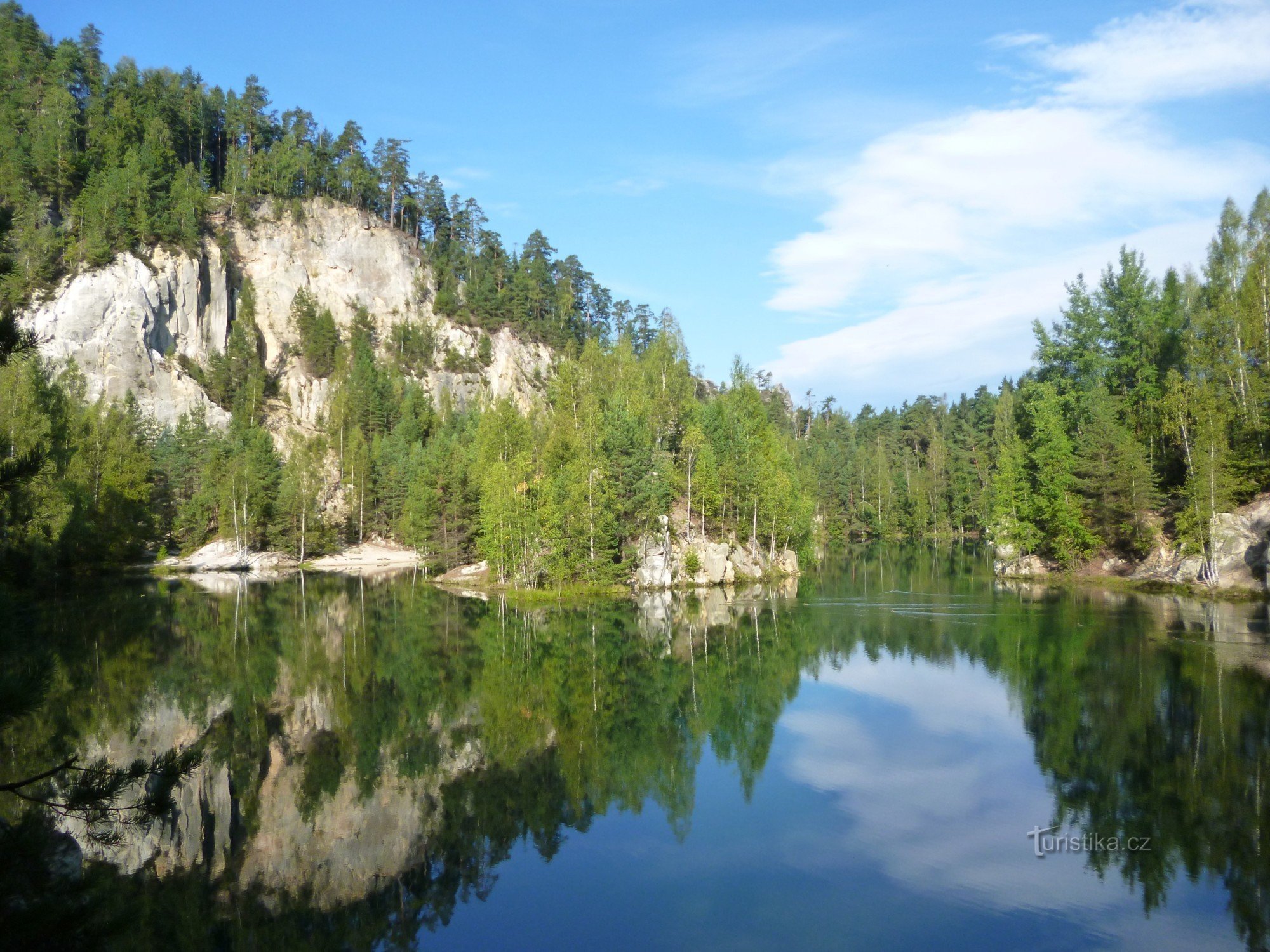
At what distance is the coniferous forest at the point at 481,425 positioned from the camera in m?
49.1

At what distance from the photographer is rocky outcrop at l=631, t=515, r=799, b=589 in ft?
175

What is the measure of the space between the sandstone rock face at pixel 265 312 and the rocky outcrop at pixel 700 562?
40.1 m

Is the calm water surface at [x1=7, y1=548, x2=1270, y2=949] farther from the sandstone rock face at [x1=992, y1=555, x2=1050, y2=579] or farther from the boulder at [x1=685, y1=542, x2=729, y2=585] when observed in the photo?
the sandstone rock face at [x1=992, y1=555, x2=1050, y2=579]

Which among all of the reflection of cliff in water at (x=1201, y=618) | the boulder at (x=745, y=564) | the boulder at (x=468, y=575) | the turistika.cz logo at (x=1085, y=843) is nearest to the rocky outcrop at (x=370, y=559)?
the boulder at (x=468, y=575)

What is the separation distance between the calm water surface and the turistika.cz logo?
196mm

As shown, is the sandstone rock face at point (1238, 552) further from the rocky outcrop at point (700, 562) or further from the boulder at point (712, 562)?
the boulder at point (712, 562)

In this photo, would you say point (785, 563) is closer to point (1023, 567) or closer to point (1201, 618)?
point (1023, 567)

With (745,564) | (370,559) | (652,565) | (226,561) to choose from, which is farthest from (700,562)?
(226,561)

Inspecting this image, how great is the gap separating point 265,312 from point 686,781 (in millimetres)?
94321

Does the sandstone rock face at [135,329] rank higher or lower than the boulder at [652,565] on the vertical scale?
higher

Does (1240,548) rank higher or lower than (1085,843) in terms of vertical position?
higher

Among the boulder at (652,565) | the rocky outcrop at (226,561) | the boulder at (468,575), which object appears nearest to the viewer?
the boulder at (652,565)

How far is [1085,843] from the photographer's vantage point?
15336mm

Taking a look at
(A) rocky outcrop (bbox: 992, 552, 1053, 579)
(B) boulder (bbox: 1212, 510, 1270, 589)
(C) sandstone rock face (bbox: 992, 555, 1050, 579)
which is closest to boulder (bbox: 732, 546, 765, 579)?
(A) rocky outcrop (bbox: 992, 552, 1053, 579)
